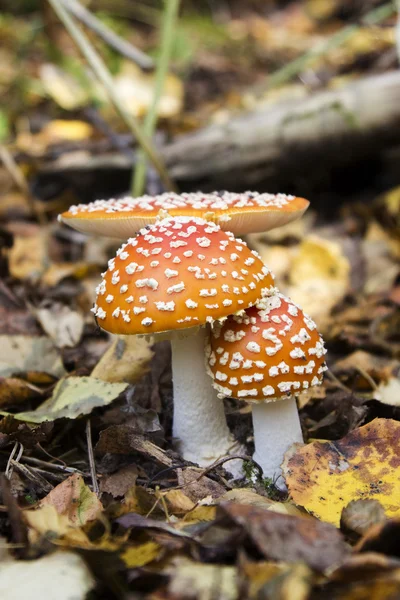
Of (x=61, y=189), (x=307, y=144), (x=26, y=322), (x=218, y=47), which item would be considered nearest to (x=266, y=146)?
(x=307, y=144)

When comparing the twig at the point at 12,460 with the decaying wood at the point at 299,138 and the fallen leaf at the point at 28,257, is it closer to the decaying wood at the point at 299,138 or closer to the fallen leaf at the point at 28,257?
the fallen leaf at the point at 28,257

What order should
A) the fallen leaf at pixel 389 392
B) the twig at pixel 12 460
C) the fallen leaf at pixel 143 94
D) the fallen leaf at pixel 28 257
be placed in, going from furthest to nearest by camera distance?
the fallen leaf at pixel 143 94
the fallen leaf at pixel 28 257
the fallen leaf at pixel 389 392
the twig at pixel 12 460

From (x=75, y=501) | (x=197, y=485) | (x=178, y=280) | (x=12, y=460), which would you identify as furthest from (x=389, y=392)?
(x=12, y=460)

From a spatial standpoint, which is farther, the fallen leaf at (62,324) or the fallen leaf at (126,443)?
the fallen leaf at (62,324)

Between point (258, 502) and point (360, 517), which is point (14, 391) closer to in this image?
point (258, 502)

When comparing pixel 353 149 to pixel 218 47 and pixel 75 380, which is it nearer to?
pixel 75 380

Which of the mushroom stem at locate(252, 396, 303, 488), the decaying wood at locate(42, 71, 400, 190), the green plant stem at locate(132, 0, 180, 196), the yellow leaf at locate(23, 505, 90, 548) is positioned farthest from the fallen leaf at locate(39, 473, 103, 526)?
the decaying wood at locate(42, 71, 400, 190)

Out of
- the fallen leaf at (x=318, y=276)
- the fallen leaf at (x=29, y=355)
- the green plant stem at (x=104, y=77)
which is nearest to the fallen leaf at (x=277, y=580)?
the fallen leaf at (x=29, y=355)
